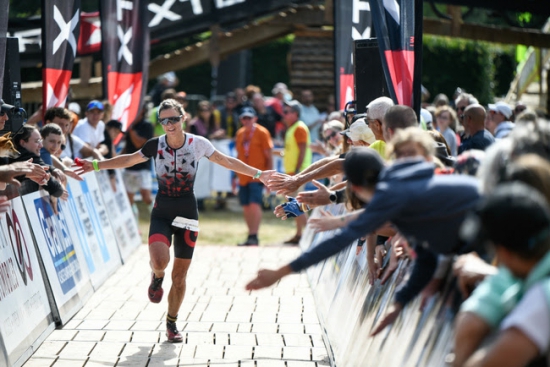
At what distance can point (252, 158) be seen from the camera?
1545cm

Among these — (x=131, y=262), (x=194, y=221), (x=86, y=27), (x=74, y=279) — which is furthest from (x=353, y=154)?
(x=86, y=27)

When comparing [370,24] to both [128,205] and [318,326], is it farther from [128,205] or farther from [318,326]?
[128,205]

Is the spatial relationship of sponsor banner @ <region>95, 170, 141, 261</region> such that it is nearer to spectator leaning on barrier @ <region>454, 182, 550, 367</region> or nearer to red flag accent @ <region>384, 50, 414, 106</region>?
red flag accent @ <region>384, 50, 414, 106</region>

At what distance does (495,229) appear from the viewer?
3.13 m

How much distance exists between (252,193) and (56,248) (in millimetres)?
6602

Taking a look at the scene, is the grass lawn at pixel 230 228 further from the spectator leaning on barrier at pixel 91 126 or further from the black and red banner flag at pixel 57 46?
the black and red banner flag at pixel 57 46

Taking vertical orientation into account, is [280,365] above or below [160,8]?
below

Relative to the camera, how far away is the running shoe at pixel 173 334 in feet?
26.2

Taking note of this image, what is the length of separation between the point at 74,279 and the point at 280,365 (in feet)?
10.6

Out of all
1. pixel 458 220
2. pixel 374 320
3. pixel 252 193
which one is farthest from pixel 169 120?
pixel 252 193

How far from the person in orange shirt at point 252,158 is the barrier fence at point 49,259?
303 cm

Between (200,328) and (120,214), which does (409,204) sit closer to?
(200,328)

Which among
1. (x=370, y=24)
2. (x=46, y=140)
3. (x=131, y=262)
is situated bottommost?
(x=131, y=262)

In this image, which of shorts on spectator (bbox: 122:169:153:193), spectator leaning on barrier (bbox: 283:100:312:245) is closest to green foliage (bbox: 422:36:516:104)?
spectator leaning on barrier (bbox: 283:100:312:245)
